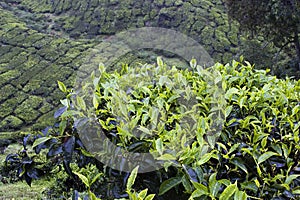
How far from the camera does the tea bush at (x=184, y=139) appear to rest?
1185 mm

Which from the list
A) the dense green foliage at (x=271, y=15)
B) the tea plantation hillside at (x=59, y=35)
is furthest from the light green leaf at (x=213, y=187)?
the tea plantation hillside at (x=59, y=35)

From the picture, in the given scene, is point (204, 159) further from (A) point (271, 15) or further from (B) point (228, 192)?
(A) point (271, 15)

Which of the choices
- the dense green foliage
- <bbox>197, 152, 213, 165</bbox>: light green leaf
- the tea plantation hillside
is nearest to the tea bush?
<bbox>197, 152, 213, 165</bbox>: light green leaf

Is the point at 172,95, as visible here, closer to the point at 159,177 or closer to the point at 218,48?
the point at 159,177

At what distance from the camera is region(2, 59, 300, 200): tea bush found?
1185mm

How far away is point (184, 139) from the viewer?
119cm

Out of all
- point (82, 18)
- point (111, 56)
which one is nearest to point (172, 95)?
point (111, 56)

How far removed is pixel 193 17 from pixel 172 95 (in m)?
7.27

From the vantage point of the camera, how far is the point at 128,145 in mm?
1284

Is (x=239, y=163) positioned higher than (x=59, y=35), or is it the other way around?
(x=239, y=163)

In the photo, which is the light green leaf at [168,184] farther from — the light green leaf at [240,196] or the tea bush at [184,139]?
the light green leaf at [240,196]

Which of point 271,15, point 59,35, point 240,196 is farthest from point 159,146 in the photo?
point 59,35

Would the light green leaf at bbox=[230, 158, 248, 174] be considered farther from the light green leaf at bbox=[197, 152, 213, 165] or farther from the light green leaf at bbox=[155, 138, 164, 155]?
the light green leaf at bbox=[155, 138, 164, 155]

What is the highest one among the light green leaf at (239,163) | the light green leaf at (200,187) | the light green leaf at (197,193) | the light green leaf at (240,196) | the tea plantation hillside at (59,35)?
the light green leaf at (240,196)
